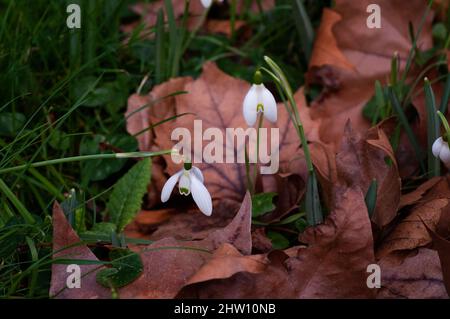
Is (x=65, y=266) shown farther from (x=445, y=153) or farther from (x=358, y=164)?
(x=445, y=153)

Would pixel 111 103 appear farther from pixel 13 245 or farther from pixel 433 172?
pixel 433 172

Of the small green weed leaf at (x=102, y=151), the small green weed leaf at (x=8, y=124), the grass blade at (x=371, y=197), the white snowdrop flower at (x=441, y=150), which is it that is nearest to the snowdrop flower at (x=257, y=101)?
the grass blade at (x=371, y=197)

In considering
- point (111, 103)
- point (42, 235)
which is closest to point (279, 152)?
point (111, 103)

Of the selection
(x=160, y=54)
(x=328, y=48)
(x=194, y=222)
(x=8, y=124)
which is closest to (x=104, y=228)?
(x=194, y=222)

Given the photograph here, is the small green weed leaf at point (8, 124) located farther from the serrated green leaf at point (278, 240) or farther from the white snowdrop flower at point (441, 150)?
the white snowdrop flower at point (441, 150)

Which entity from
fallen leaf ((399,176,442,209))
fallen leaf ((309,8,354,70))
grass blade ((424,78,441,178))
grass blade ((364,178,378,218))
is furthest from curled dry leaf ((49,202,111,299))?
fallen leaf ((309,8,354,70))

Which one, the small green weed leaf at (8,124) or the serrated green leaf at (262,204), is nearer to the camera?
the serrated green leaf at (262,204)

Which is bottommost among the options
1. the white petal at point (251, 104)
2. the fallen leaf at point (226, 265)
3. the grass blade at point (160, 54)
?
the fallen leaf at point (226, 265)

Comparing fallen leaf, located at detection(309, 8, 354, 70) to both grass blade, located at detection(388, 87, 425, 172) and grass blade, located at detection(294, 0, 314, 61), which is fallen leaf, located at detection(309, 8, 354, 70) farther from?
grass blade, located at detection(388, 87, 425, 172)

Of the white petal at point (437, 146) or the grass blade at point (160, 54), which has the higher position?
the grass blade at point (160, 54)
